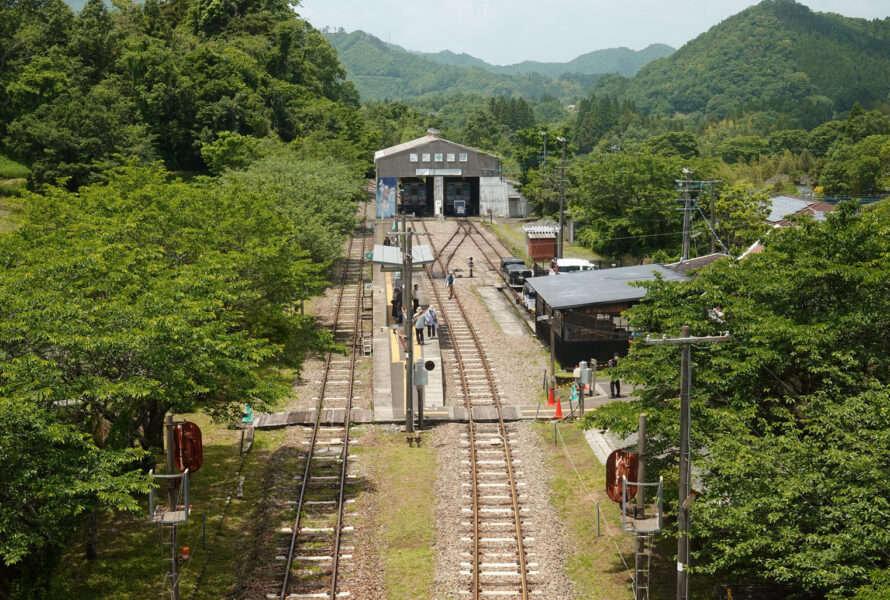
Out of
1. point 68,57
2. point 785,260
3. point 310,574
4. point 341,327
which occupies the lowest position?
point 310,574

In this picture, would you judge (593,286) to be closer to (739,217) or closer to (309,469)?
(309,469)

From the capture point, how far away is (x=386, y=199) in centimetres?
7431

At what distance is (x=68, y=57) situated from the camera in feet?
256

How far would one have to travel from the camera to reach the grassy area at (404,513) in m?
20.1

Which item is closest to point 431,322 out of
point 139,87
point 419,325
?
point 419,325

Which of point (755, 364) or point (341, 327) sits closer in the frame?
point (755, 364)

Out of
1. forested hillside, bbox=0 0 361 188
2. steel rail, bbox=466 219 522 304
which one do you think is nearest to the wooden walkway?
steel rail, bbox=466 219 522 304

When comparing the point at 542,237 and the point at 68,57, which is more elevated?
the point at 68,57

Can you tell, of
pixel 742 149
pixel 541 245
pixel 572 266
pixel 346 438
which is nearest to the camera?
pixel 346 438

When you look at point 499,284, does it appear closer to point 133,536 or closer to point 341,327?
point 341,327

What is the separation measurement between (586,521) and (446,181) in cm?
5697

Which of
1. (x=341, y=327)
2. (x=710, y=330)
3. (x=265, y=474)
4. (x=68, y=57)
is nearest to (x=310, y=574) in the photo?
(x=265, y=474)

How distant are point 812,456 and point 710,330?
478 cm

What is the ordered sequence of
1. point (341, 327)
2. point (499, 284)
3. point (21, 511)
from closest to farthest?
1. point (21, 511)
2. point (341, 327)
3. point (499, 284)
